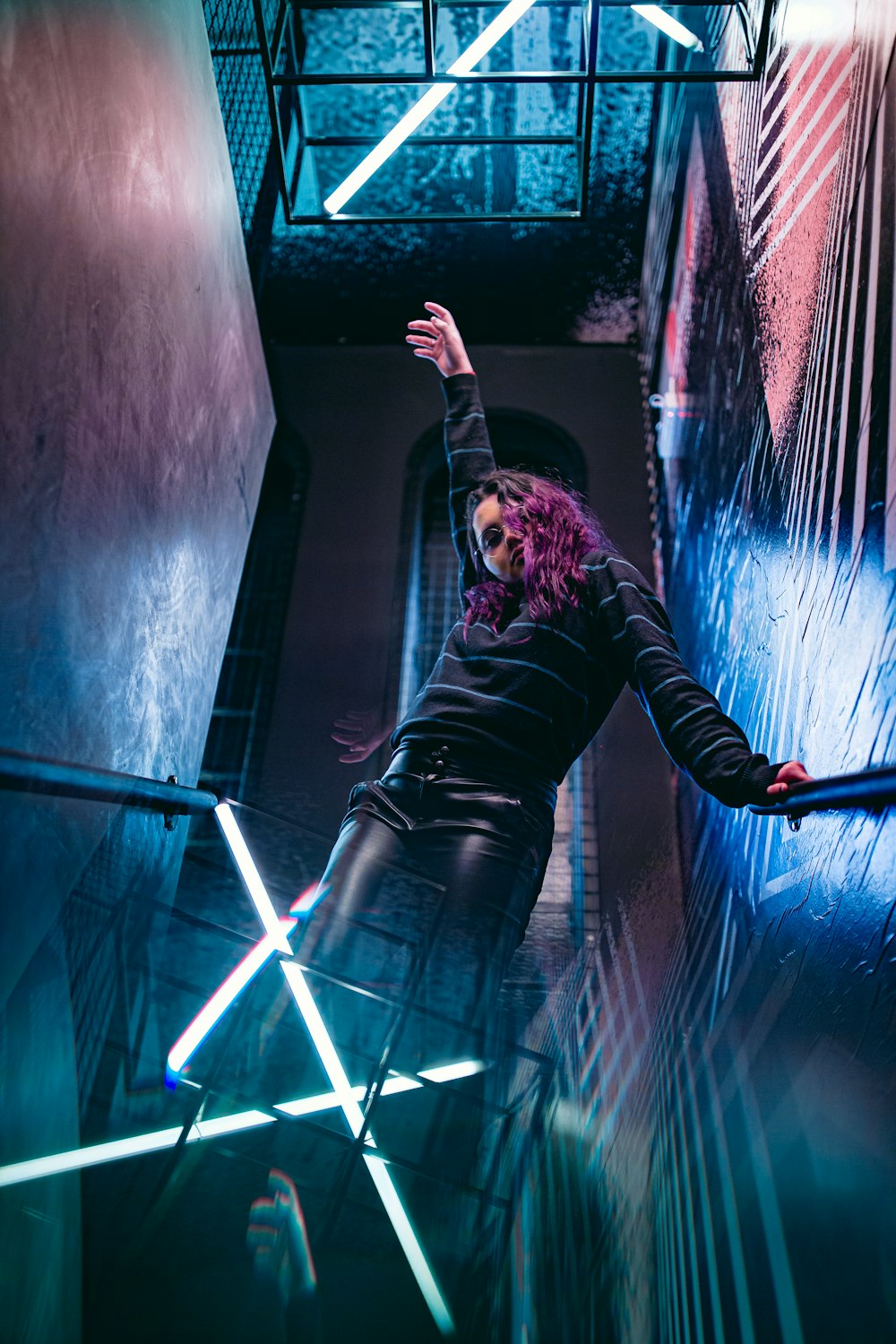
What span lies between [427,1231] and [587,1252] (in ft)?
0.97

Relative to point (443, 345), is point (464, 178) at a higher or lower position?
higher

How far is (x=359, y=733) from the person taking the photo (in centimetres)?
442

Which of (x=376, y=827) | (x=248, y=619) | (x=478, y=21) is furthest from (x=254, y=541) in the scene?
(x=376, y=827)

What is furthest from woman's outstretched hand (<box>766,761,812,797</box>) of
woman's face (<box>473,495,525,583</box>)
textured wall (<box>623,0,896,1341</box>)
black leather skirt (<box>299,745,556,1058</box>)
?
woman's face (<box>473,495,525,583</box>)

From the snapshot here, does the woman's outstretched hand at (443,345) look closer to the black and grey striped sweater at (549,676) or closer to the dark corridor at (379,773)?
the dark corridor at (379,773)

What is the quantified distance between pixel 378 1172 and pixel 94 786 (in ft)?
3.10

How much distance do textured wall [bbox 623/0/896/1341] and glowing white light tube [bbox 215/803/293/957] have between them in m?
0.71

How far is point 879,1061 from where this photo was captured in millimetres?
1385

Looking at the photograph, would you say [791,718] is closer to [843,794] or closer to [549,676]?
[549,676]

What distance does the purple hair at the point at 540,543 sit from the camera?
2.40m

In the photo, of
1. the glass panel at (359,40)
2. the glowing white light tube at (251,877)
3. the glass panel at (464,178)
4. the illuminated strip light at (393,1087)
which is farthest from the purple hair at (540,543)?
the glass panel at (359,40)

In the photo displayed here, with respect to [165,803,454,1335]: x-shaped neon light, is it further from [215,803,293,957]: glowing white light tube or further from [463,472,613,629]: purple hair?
[463,472,613,629]: purple hair

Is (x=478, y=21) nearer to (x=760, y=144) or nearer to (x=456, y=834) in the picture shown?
(x=760, y=144)

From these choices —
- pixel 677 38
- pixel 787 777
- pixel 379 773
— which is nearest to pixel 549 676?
pixel 787 777
